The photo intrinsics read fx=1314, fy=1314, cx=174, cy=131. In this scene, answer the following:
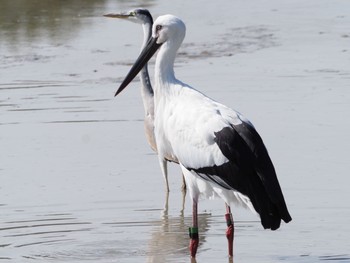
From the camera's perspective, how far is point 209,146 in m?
8.41

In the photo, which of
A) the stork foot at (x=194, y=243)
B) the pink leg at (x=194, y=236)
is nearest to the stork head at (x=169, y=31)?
the pink leg at (x=194, y=236)

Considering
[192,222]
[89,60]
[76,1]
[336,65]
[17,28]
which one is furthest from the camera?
[76,1]

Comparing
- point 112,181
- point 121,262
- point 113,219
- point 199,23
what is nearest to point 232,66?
point 199,23

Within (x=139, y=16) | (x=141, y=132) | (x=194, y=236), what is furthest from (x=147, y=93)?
(x=194, y=236)

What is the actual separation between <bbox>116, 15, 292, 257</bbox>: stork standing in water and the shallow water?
0.57m

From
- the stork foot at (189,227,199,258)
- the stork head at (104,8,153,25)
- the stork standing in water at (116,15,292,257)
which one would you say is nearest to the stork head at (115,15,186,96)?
the stork standing in water at (116,15,292,257)

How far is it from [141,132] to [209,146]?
12.3 ft

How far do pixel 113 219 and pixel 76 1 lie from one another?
469 inches

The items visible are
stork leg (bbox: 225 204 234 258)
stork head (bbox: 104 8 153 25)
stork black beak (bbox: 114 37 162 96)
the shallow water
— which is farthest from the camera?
stork head (bbox: 104 8 153 25)

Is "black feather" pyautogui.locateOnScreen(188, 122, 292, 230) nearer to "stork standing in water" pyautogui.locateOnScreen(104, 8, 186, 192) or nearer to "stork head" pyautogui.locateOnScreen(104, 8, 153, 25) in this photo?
"stork standing in water" pyautogui.locateOnScreen(104, 8, 186, 192)

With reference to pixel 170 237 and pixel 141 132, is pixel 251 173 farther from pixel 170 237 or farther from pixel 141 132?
pixel 141 132

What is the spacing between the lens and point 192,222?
955 centimetres

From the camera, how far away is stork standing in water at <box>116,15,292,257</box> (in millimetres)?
8102

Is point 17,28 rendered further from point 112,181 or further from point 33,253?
point 33,253
